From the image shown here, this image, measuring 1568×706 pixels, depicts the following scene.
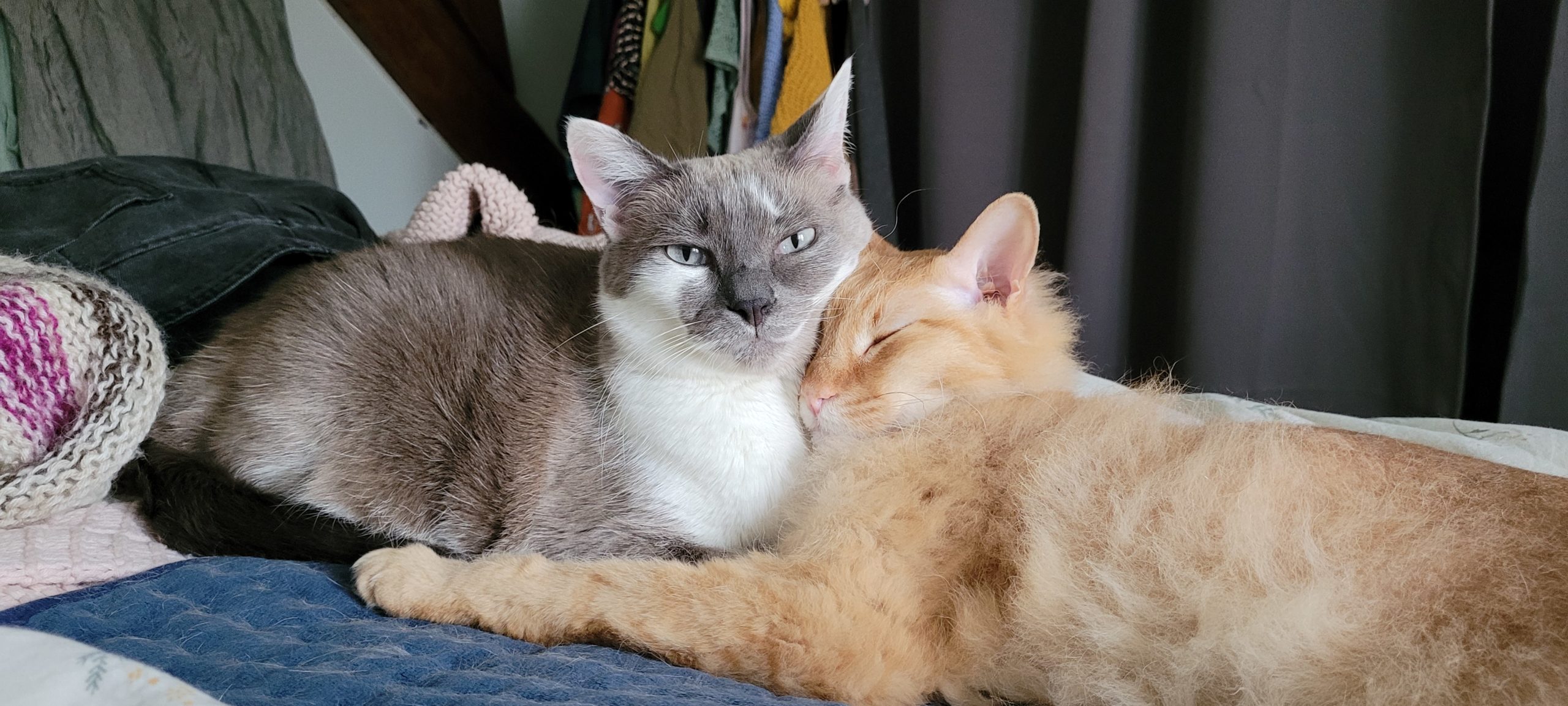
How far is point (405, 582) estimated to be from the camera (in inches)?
36.1

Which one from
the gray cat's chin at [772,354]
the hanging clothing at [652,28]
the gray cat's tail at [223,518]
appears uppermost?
the hanging clothing at [652,28]

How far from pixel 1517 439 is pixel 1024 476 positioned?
3.36 ft

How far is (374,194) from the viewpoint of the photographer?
335 centimetres

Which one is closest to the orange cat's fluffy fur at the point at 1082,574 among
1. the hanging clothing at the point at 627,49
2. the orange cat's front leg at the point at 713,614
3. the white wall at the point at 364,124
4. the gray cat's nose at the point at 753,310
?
the orange cat's front leg at the point at 713,614

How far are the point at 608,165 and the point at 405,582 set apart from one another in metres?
0.68

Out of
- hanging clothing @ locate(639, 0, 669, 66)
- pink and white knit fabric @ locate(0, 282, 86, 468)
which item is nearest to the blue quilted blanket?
pink and white knit fabric @ locate(0, 282, 86, 468)

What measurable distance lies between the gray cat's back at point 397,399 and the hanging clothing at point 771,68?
1206 millimetres

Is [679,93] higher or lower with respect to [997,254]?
higher

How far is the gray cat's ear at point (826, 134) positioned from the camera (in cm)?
120

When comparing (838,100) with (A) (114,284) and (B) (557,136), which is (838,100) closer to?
(A) (114,284)

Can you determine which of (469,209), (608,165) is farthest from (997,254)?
(469,209)

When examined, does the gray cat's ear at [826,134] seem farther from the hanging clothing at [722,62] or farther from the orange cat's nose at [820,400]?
the hanging clothing at [722,62]

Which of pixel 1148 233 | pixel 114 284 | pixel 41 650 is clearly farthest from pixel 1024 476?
pixel 114 284

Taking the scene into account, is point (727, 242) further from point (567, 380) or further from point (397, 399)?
point (397, 399)
